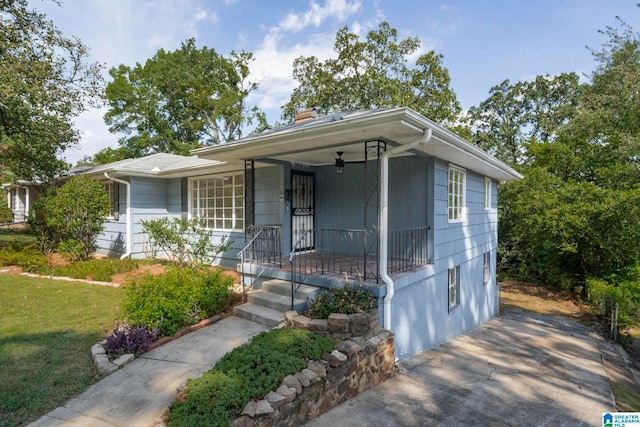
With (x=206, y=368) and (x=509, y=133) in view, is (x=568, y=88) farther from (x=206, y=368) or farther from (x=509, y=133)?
(x=206, y=368)

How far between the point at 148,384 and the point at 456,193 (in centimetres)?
636

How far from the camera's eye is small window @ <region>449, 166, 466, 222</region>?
693 cm

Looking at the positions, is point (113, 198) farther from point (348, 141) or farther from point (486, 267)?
point (486, 267)

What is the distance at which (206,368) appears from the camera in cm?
364

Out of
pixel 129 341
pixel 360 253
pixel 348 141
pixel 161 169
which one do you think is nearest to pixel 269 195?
pixel 360 253

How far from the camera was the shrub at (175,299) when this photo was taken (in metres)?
4.48

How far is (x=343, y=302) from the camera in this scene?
448cm

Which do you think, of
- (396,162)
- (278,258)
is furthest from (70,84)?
(396,162)

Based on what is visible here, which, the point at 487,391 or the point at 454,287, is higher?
the point at 454,287

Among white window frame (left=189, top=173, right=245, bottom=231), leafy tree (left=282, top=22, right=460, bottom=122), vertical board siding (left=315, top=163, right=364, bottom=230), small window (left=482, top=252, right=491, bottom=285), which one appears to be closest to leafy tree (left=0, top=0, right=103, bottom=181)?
white window frame (left=189, top=173, right=245, bottom=231)

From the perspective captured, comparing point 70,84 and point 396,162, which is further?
point 70,84

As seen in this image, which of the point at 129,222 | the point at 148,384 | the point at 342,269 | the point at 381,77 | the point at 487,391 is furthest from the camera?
the point at 381,77

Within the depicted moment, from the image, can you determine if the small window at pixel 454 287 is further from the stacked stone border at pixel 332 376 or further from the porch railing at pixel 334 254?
the stacked stone border at pixel 332 376

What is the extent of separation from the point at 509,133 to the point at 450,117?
8859mm
